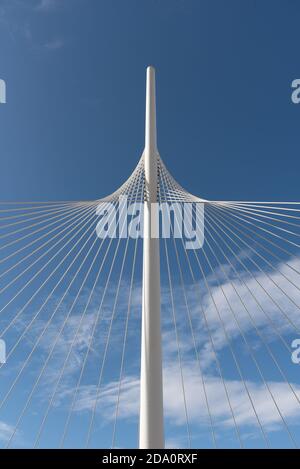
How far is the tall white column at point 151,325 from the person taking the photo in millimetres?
6488

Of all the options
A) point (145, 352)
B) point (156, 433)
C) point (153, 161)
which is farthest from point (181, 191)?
point (156, 433)

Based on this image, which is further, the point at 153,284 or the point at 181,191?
the point at 181,191

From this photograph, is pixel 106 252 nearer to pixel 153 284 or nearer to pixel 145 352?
pixel 153 284

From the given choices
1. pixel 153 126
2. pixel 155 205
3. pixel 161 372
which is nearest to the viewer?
pixel 161 372

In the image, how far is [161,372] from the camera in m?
7.07

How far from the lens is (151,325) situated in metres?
7.45

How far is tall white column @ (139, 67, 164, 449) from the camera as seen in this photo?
21.3 ft

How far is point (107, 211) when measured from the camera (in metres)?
9.94

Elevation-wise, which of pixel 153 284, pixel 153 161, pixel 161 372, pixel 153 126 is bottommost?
pixel 161 372

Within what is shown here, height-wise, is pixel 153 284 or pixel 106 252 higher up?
pixel 106 252
